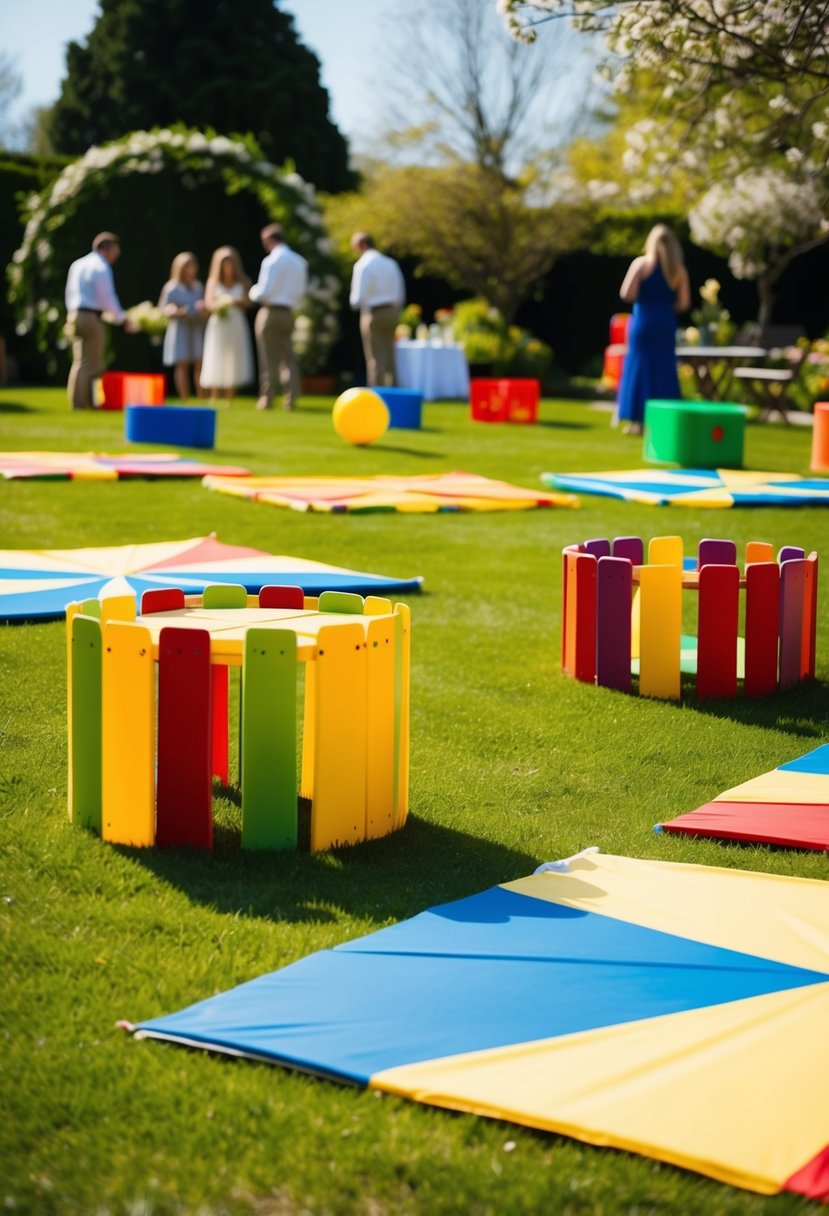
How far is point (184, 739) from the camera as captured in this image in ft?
11.5

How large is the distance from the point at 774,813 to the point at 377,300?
14509 millimetres

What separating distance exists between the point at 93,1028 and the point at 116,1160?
0.46 metres

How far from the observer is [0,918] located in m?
3.12

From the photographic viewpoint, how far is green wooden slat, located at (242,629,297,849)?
3.46 metres

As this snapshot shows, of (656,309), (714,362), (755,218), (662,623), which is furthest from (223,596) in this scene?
(755,218)

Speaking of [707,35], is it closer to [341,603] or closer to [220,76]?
[341,603]

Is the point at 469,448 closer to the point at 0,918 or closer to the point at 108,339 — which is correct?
the point at 108,339

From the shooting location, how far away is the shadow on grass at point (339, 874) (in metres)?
3.25

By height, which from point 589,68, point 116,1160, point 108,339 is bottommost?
point 116,1160

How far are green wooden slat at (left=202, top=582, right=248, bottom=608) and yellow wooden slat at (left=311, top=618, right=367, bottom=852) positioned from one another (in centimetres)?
69

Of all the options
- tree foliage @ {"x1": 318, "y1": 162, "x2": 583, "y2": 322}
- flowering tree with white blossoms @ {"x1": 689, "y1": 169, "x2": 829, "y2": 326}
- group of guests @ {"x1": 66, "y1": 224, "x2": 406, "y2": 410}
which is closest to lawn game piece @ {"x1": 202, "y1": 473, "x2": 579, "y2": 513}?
group of guests @ {"x1": 66, "y1": 224, "x2": 406, "y2": 410}

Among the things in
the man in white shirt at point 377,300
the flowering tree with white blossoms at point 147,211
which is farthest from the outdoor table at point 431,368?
the man in white shirt at point 377,300

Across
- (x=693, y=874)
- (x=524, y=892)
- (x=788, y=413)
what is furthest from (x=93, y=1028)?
(x=788, y=413)

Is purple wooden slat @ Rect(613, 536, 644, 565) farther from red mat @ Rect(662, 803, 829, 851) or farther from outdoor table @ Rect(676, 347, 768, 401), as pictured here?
outdoor table @ Rect(676, 347, 768, 401)
